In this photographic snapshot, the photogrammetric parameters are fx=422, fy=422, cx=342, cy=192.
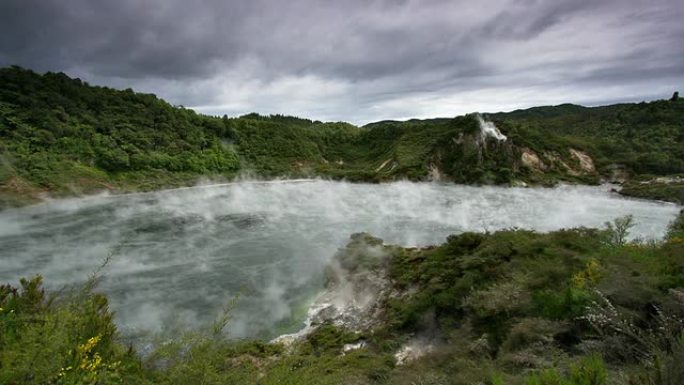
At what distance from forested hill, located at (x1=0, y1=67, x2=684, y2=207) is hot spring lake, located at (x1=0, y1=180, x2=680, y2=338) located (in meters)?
6.36

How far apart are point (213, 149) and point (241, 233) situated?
47589 millimetres

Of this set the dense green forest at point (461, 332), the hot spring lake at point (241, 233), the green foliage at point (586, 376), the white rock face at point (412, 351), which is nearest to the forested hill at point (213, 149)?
the hot spring lake at point (241, 233)

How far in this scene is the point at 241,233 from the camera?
1199 inches

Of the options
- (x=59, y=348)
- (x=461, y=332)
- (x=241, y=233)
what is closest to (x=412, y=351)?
(x=461, y=332)

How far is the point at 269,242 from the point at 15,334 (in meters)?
21.6

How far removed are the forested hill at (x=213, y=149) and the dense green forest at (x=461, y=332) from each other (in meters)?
40.5

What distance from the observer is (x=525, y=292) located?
35.9ft

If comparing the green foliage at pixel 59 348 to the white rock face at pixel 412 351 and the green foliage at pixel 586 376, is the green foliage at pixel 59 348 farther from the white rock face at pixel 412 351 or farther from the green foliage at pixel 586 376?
the white rock face at pixel 412 351

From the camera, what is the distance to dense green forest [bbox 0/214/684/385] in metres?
5.32

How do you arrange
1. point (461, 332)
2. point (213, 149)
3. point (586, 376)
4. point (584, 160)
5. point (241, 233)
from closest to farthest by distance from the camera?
point (586, 376) → point (461, 332) → point (241, 233) → point (584, 160) → point (213, 149)

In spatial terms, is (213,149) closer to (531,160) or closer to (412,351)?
(531,160)

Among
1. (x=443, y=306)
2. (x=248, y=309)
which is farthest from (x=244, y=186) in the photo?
Answer: (x=443, y=306)

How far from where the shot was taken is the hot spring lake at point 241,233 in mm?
17547

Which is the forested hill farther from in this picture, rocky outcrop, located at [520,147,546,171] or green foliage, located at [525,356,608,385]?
green foliage, located at [525,356,608,385]
